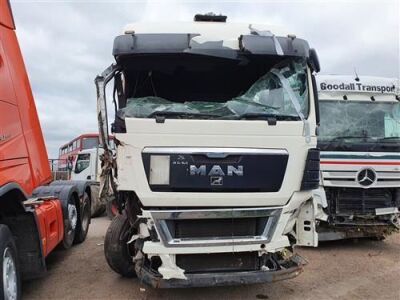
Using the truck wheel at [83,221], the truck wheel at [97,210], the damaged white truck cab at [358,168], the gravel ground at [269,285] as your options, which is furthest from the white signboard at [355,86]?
the truck wheel at [97,210]

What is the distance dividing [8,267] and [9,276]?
0.09m

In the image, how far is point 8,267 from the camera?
4.73 m

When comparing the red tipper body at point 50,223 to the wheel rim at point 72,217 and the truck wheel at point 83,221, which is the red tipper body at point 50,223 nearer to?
the wheel rim at point 72,217

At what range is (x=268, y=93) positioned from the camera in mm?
5395

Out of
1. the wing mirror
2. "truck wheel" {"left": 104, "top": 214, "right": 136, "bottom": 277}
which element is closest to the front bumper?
"truck wheel" {"left": 104, "top": 214, "right": 136, "bottom": 277}

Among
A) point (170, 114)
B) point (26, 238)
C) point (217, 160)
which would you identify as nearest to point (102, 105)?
point (170, 114)

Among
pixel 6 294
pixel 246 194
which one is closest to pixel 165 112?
pixel 246 194

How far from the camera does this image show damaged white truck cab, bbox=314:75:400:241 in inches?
321

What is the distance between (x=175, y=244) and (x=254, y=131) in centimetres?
137

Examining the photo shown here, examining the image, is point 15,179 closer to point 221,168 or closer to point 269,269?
point 221,168

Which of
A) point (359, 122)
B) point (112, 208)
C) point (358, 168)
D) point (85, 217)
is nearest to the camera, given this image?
point (112, 208)

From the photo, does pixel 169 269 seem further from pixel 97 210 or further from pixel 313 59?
pixel 97 210

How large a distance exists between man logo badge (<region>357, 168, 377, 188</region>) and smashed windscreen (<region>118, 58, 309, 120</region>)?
3260mm

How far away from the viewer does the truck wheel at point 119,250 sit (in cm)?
605
